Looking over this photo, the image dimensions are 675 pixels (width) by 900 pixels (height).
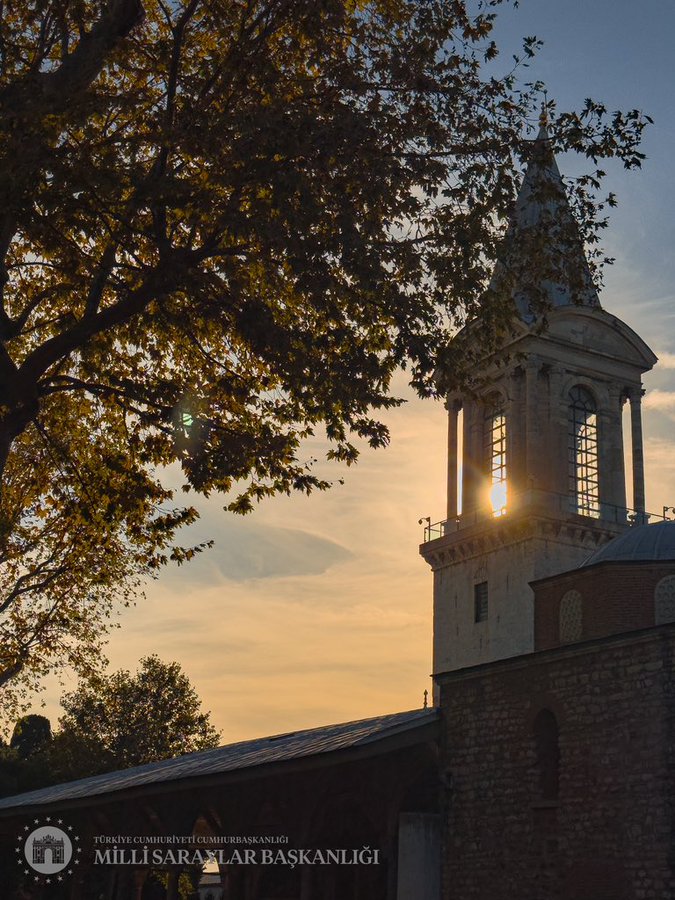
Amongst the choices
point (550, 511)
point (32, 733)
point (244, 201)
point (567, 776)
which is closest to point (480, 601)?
point (550, 511)

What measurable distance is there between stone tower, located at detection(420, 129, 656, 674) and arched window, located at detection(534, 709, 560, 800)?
1751 centimetres

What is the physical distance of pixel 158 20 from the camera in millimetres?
16359

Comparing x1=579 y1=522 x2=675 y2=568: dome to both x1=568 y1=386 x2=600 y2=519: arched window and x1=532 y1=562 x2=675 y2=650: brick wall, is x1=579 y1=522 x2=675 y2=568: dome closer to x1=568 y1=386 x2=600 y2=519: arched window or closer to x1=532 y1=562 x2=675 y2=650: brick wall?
x1=532 y1=562 x2=675 y2=650: brick wall

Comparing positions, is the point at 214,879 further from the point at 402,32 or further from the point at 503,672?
the point at 402,32

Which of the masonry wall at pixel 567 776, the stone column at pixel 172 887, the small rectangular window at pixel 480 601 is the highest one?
the small rectangular window at pixel 480 601

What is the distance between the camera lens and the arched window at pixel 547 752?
771 inches

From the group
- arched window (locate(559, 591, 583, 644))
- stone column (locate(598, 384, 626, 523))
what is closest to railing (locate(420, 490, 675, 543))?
stone column (locate(598, 384, 626, 523))

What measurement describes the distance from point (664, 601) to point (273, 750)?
8660 millimetres

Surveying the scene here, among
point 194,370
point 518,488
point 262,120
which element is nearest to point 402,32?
point 262,120

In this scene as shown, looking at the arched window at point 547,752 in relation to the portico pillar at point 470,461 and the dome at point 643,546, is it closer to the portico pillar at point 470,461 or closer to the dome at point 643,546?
the dome at point 643,546

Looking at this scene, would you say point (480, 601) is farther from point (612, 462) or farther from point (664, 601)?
point (664, 601)

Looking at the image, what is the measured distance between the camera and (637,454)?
42.4m

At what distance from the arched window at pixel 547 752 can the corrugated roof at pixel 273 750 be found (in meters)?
2.55

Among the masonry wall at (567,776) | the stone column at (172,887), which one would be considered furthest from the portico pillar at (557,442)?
the stone column at (172,887)
